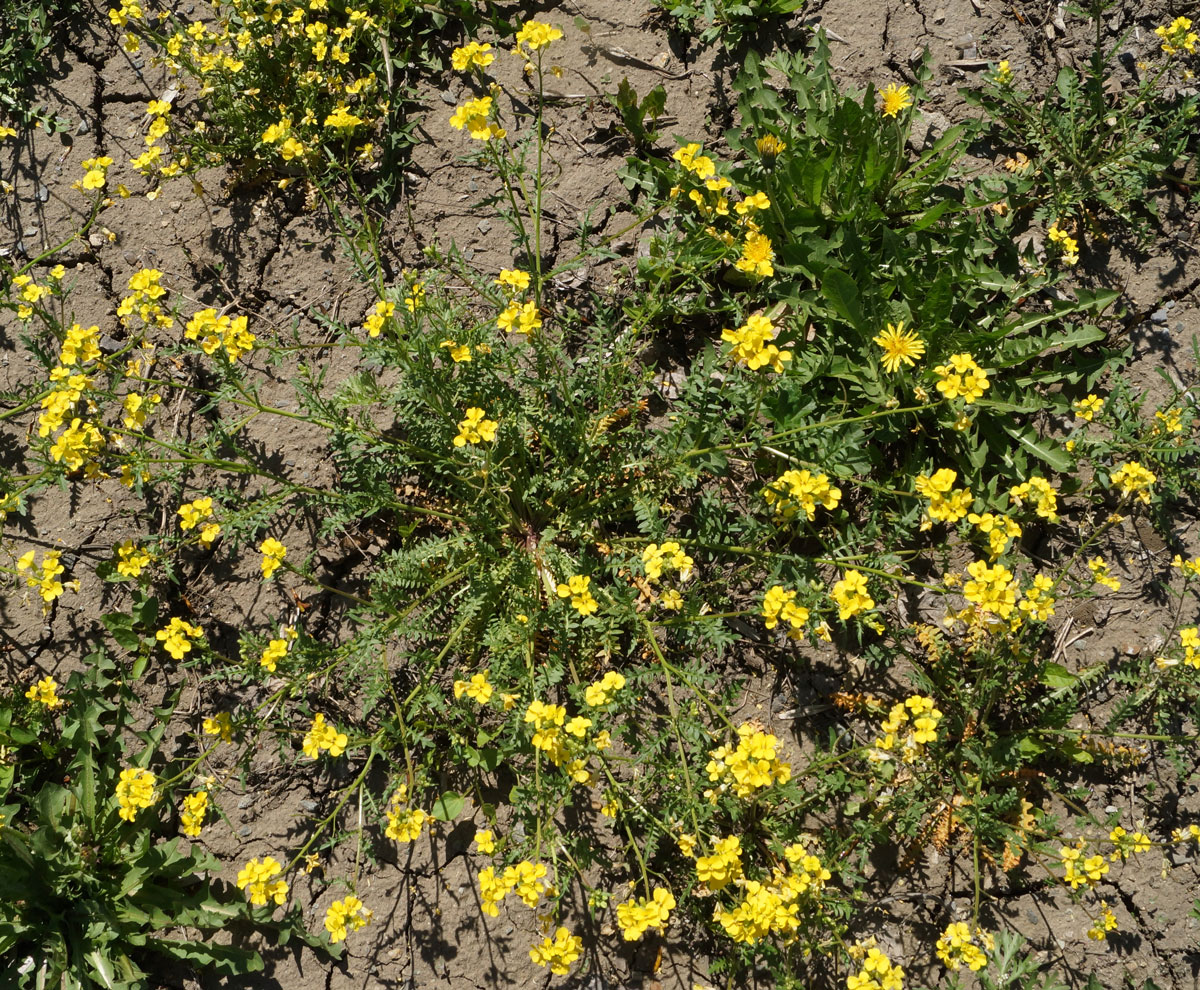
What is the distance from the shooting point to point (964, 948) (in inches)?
129

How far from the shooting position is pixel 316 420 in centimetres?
350

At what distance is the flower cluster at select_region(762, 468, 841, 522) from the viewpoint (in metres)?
3.10

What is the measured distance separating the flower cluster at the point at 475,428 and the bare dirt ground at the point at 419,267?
132cm

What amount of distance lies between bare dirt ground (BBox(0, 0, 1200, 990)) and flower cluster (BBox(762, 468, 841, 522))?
1.17 m

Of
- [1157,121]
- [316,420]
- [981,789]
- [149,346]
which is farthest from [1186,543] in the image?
[149,346]

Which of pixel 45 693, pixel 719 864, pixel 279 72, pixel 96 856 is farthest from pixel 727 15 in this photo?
pixel 96 856

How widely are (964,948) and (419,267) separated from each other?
154 inches

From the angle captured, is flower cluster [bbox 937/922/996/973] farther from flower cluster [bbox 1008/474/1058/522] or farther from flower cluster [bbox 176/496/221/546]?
flower cluster [bbox 176/496/221/546]

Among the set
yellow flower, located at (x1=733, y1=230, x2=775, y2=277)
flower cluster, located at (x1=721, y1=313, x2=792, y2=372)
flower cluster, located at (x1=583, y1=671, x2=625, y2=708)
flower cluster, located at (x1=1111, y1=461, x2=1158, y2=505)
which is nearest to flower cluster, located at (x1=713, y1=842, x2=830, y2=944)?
flower cluster, located at (x1=583, y1=671, x2=625, y2=708)

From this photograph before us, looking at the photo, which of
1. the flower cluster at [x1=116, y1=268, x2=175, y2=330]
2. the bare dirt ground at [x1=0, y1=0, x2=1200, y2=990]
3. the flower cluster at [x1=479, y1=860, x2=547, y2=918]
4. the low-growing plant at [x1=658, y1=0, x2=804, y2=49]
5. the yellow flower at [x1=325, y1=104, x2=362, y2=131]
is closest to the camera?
the flower cluster at [x1=479, y1=860, x2=547, y2=918]

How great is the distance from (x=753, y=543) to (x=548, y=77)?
9.30 ft

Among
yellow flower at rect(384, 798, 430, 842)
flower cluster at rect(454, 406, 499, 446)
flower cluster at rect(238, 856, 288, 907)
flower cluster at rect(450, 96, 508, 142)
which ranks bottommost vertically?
flower cluster at rect(238, 856, 288, 907)

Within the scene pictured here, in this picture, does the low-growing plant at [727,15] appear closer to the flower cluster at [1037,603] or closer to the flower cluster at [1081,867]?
the flower cluster at [1037,603]

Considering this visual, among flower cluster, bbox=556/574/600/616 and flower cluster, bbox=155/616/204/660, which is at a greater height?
flower cluster, bbox=155/616/204/660
